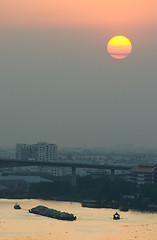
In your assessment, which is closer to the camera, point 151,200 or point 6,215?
point 6,215

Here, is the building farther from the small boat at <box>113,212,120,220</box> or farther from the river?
the small boat at <box>113,212,120,220</box>

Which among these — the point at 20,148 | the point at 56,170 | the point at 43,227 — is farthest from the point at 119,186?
the point at 20,148

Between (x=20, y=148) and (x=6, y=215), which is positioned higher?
(x=20, y=148)

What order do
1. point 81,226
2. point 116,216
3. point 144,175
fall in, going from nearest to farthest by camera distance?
point 81,226 < point 116,216 < point 144,175

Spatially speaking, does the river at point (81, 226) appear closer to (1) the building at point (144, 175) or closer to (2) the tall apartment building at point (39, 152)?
(1) the building at point (144, 175)

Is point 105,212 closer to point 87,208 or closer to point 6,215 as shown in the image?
point 87,208

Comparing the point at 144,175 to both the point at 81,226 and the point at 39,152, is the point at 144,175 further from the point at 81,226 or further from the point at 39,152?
the point at 39,152

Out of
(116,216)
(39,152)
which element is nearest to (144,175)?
(116,216)

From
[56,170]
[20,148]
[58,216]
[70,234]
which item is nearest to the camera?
[70,234]

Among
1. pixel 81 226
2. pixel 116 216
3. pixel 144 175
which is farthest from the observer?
pixel 144 175
